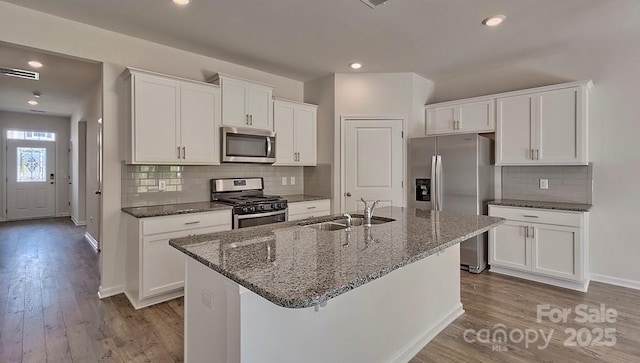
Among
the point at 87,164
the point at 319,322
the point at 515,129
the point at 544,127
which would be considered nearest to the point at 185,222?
the point at 319,322

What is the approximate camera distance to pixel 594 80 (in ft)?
11.5

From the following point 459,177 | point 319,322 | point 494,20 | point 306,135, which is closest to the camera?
point 319,322

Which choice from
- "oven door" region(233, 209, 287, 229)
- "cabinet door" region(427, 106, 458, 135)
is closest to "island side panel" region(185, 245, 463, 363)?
"oven door" region(233, 209, 287, 229)

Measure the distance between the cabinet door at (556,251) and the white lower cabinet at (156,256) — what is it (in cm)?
350

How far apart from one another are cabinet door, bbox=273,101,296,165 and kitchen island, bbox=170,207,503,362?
2.16 meters

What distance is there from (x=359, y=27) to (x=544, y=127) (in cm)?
237

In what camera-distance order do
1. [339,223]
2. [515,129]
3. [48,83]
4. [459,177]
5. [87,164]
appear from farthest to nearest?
[87,164] → [48,83] → [459,177] → [515,129] → [339,223]

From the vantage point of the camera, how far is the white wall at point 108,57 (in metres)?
2.72

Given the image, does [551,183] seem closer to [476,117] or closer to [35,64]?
[476,117]

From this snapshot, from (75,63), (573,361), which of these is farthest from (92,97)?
(573,361)

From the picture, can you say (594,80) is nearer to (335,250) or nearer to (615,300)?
(615,300)

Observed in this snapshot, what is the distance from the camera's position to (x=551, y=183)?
12.4 ft

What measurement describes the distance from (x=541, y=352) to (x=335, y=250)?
1832mm

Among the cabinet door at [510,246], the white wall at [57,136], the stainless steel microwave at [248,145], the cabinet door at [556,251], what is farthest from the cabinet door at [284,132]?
the white wall at [57,136]
